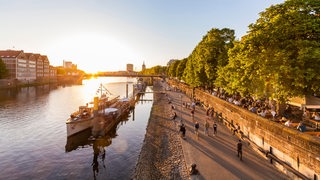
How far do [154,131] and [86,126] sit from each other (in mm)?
10622

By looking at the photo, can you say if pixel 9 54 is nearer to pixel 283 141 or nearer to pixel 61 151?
pixel 61 151

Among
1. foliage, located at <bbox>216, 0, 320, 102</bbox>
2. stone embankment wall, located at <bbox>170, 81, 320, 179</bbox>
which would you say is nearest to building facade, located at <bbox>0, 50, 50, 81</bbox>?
stone embankment wall, located at <bbox>170, 81, 320, 179</bbox>

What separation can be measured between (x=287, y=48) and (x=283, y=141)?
8379mm

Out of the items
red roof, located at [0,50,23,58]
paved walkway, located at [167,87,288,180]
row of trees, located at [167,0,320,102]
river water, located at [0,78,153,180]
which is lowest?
river water, located at [0,78,153,180]

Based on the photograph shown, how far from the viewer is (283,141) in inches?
715

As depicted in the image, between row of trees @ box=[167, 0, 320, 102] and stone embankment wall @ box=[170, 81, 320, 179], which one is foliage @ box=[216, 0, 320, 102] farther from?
stone embankment wall @ box=[170, 81, 320, 179]

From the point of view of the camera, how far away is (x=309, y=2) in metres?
20.6

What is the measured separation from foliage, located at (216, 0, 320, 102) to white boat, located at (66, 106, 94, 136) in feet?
79.8

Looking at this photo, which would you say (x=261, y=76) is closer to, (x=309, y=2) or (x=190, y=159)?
(x=309, y=2)

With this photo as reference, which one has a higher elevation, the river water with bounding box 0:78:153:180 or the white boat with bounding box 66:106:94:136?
the white boat with bounding box 66:106:94:136

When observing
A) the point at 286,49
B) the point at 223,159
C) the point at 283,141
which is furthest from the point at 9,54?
the point at 283,141

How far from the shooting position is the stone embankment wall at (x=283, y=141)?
14789 millimetres

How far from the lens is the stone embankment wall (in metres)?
14.8

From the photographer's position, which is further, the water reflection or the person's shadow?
the water reflection
